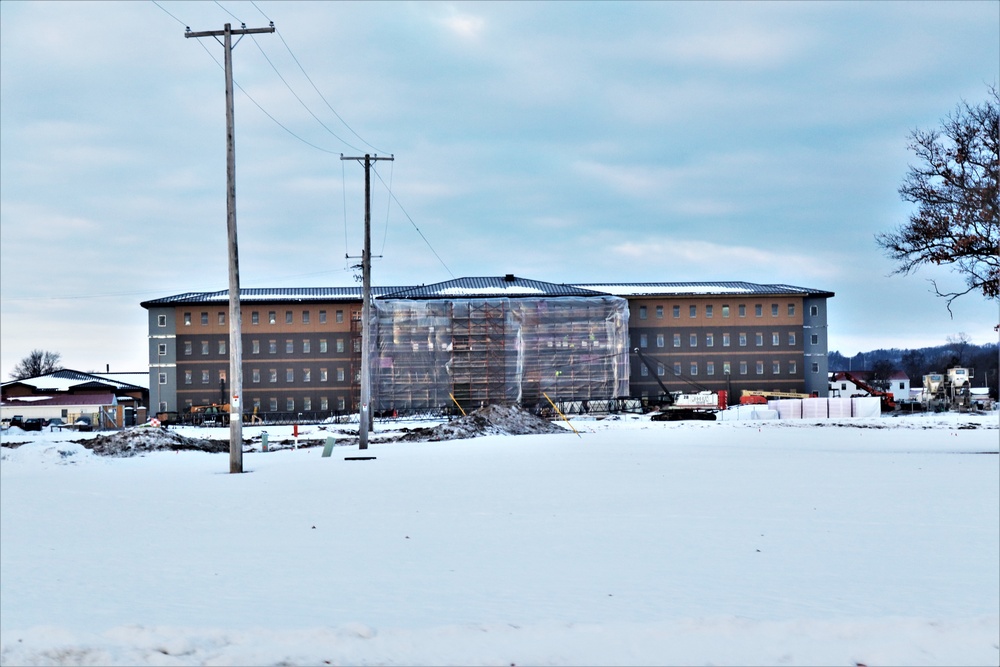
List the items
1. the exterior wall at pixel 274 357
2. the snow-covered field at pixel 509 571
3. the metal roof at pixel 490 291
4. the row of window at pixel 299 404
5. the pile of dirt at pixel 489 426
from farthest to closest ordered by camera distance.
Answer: the exterior wall at pixel 274 357 → the row of window at pixel 299 404 → the metal roof at pixel 490 291 → the pile of dirt at pixel 489 426 → the snow-covered field at pixel 509 571

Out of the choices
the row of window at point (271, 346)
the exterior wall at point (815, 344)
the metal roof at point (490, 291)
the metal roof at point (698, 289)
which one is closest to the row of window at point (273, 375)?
the row of window at point (271, 346)

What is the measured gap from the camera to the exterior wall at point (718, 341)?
99.6 metres

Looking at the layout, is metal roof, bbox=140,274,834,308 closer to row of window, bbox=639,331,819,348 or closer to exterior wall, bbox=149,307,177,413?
exterior wall, bbox=149,307,177,413

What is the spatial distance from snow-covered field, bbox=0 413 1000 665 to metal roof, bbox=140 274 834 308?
7063 cm

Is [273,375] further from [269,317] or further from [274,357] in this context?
[269,317]

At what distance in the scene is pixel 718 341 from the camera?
99938mm

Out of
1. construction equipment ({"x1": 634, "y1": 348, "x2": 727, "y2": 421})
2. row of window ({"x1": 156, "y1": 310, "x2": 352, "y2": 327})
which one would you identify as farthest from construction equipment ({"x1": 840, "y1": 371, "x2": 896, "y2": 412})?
A: row of window ({"x1": 156, "y1": 310, "x2": 352, "y2": 327})

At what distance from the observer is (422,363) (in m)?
85.6

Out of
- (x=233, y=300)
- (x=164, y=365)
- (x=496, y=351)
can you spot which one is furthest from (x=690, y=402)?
(x=233, y=300)

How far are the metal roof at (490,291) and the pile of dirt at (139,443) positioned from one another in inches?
2174

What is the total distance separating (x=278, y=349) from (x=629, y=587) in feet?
300

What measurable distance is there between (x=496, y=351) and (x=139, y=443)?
56.5 metres

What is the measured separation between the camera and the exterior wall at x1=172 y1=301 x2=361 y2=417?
315ft

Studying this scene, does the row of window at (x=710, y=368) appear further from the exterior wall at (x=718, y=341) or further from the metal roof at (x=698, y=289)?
the metal roof at (x=698, y=289)
